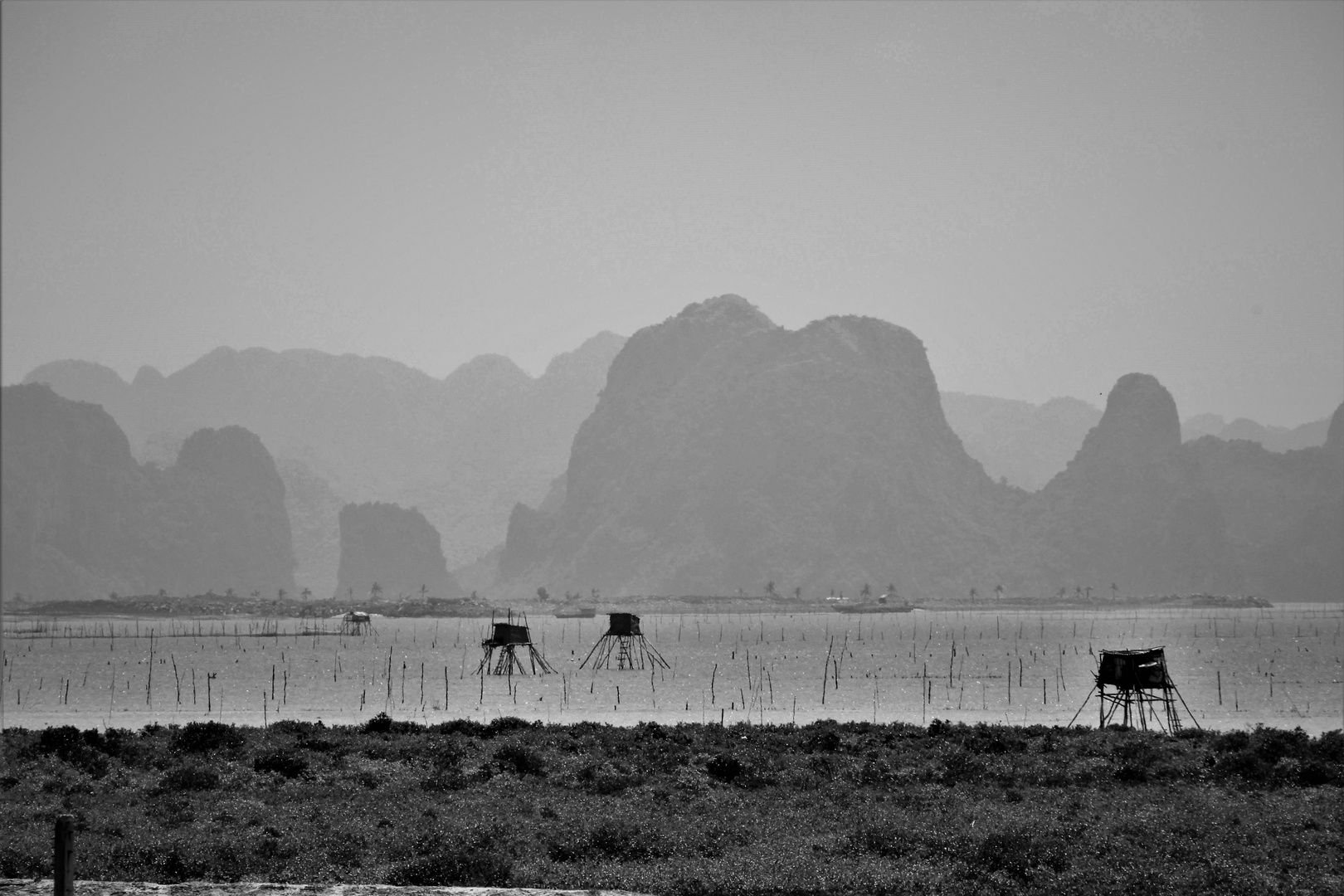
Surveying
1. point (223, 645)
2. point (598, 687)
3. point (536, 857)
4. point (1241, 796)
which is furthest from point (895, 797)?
point (223, 645)

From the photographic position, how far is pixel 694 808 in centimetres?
3272

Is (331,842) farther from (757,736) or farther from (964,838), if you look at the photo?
(757,736)

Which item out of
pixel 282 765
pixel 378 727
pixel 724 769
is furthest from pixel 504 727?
pixel 724 769

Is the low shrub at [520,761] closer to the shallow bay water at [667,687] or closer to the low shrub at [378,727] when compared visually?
the low shrub at [378,727]

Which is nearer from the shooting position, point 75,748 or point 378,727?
point 75,748

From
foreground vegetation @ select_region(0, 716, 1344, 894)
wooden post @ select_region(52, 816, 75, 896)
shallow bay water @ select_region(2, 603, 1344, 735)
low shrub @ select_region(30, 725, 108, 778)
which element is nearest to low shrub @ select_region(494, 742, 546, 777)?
foreground vegetation @ select_region(0, 716, 1344, 894)

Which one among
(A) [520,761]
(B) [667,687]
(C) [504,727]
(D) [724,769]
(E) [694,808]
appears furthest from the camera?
(B) [667,687]

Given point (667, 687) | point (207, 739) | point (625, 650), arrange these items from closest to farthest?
1. point (207, 739)
2. point (667, 687)
3. point (625, 650)

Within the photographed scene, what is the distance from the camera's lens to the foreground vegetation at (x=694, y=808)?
24250 mm

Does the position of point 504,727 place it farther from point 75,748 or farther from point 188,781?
point 188,781

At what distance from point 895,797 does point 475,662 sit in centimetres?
12270

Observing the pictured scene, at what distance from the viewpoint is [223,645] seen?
19412 cm

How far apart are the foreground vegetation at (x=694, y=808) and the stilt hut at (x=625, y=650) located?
69108mm

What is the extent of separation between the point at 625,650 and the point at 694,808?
119 metres
